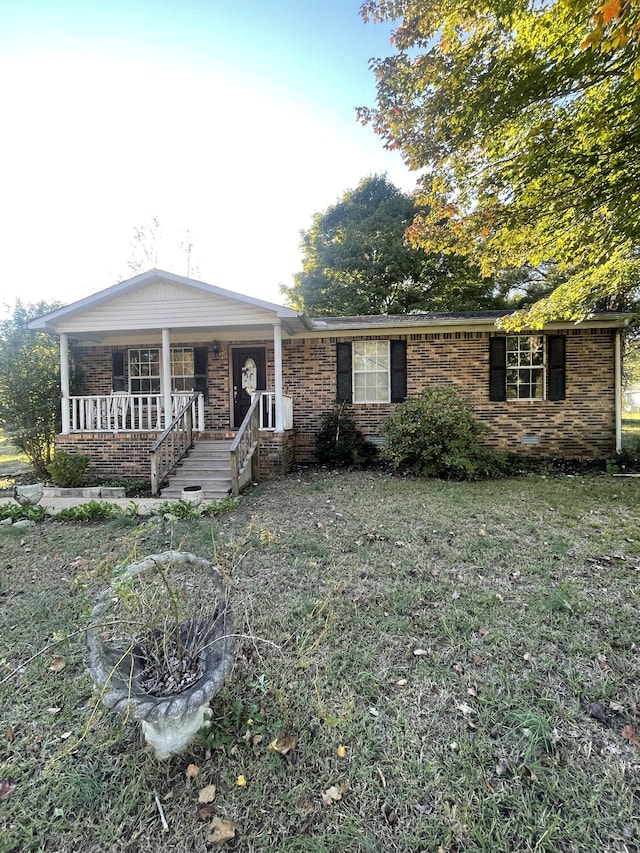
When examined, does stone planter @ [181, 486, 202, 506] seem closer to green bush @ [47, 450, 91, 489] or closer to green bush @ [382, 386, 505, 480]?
green bush @ [47, 450, 91, 489]

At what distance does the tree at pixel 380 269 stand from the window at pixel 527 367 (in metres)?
10.0

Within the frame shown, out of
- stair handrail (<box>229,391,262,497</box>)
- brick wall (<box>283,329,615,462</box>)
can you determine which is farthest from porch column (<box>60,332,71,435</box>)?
brick wall (<box>283,329,615,462</box>)

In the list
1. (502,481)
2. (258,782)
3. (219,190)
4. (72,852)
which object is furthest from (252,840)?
(219,190)

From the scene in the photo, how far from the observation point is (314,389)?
9.96 metres

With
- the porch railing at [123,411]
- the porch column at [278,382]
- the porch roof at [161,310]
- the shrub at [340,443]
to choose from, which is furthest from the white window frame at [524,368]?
the porch railing at [123,411]

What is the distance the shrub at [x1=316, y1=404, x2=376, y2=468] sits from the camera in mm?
9125

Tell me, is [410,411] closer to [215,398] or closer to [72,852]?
[215,398]

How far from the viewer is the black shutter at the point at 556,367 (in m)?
9.27

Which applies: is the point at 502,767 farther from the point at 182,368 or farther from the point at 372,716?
the point at 182,368

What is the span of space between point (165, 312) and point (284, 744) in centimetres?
812

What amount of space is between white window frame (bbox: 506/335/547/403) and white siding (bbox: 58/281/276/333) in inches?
231

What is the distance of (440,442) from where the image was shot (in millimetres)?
7617

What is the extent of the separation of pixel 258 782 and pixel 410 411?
6884mm

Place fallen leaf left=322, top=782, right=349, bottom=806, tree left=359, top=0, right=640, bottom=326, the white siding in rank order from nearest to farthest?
fallen leaf left=322, top=782, right=349, bottom=806, tree left=359, top=0, right=640, bottom=326, the white siding
